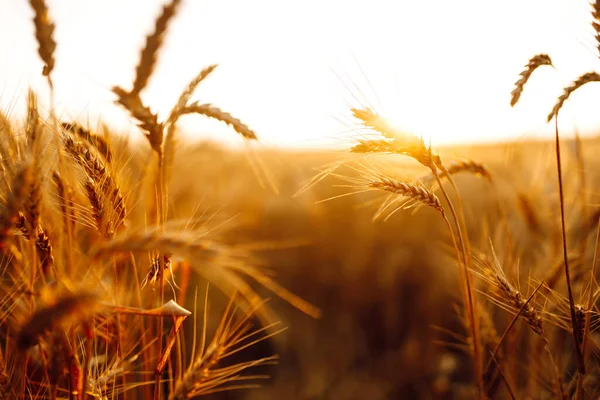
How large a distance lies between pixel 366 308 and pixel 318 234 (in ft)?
3.37

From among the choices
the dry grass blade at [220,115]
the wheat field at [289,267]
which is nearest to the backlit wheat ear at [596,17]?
the wheat field at [289,267]

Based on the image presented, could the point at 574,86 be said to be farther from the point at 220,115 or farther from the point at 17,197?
the point at 17,197

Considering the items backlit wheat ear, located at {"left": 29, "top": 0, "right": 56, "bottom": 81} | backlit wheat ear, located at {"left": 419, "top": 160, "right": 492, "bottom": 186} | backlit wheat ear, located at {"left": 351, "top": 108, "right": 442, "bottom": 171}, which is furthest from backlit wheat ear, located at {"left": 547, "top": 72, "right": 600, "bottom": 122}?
backlit wheat ear, located at {"left": 29, "top": 0, "right": 56, "bottom": 81}

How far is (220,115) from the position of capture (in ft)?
3.59

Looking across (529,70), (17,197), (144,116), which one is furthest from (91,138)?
(529,70)

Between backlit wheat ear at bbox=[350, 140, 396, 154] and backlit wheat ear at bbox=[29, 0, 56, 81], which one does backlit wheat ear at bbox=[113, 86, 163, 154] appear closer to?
backlit wheat ear at bbox=[29, 0, 56, 81]

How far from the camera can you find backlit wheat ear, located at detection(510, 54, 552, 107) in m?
1.01

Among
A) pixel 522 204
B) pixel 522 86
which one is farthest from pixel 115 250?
pixel 522 204

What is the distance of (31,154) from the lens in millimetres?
750

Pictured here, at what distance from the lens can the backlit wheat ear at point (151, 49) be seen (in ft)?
3.47

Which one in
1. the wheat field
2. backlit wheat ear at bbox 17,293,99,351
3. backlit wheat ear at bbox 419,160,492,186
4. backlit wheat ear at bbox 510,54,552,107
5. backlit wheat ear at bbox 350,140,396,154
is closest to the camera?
backlit wheat ear at bbox 17,293,99,351

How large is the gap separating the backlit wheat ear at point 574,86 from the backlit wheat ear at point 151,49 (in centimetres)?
88

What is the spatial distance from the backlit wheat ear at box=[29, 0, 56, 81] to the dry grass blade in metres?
0.32

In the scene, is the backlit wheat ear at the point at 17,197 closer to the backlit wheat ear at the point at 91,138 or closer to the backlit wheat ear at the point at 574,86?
the backlit wheat ear at the point at 91,138
